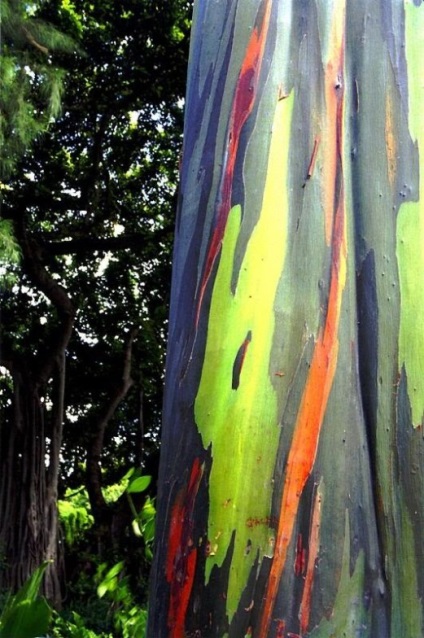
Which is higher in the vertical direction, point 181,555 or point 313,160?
point 313,160

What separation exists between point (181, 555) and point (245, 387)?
0.22 meters

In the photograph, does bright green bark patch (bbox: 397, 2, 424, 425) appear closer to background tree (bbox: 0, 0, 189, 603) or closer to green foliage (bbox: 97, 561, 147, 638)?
green foliage (bbox: 97, 561, 147, 638)

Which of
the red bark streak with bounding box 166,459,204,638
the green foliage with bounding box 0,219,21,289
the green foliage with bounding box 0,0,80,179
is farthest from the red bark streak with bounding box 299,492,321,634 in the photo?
the green foliage with bounding box 0,0,80,179

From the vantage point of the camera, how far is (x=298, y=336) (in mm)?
1089

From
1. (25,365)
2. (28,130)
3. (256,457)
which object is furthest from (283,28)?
(25,365)

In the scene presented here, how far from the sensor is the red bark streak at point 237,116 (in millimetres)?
1152

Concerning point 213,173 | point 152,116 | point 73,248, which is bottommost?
point 213,173

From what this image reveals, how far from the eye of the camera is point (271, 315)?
1092 mm

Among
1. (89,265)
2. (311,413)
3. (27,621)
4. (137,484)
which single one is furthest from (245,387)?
(89,265)

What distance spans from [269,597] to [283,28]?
0.75 meters

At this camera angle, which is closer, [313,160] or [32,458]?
[313,160]

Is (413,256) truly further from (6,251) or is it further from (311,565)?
(6,251)

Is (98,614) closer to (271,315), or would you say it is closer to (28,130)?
(28,130)

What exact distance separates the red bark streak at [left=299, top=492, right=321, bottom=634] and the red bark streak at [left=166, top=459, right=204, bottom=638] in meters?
0.13
